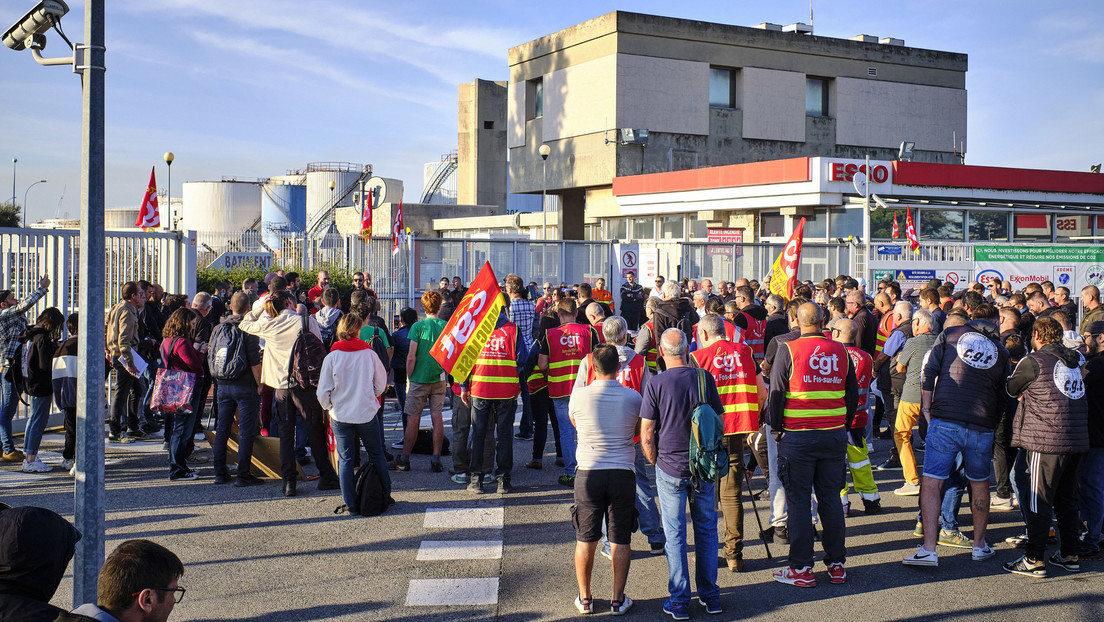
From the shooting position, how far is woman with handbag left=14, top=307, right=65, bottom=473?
9.64 metres

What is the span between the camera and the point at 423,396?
1017 centimetres

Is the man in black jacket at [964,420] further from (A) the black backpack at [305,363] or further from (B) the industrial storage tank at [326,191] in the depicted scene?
(B) the industrial storage tank at [326,191]

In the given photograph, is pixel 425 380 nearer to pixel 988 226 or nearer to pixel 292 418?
pixel 292 418

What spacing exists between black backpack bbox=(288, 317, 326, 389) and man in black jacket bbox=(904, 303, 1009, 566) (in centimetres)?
550

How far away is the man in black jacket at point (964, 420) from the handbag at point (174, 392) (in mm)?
7003

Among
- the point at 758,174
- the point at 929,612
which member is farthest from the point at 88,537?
the point at 758,174

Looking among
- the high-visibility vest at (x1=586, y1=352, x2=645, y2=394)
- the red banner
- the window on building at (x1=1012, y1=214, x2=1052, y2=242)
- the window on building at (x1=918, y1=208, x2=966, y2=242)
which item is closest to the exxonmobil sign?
the window on building at (x1=918, y1=208, x2=966, y2=242)

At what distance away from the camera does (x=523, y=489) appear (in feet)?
30.5

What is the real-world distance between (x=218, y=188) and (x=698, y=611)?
192 ft

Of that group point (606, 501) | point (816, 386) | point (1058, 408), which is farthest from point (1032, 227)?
point (606, 501)

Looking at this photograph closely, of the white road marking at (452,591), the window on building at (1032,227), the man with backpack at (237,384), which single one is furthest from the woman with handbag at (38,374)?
the window on building at (1032,227)

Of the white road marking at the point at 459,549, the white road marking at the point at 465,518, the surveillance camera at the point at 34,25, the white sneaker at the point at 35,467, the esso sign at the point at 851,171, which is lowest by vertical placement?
the white road marking at the point at 459,549

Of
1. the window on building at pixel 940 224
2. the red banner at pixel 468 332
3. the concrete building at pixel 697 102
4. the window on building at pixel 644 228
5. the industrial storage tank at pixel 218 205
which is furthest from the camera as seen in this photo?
the industrial storage tank at pixel 218 205

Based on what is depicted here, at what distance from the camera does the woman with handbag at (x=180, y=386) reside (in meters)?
9.38
